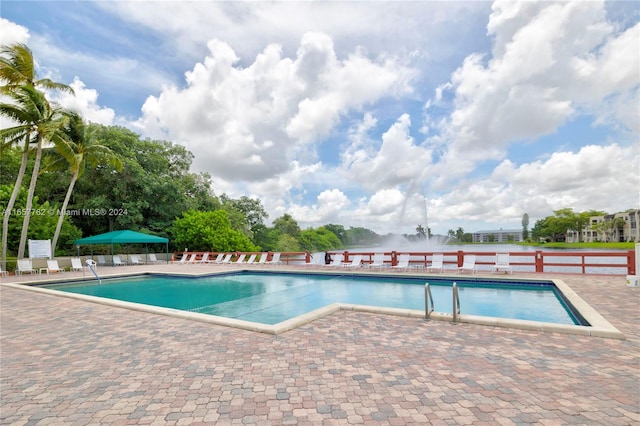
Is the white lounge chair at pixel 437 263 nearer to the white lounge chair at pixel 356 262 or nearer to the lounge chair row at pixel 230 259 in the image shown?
the white lounge chair at pixel 356 262

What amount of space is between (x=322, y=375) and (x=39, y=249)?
18698 mm

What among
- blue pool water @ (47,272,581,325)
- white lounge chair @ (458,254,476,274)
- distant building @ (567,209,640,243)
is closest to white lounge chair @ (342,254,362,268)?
blue pool water @ (47,272,581,325)

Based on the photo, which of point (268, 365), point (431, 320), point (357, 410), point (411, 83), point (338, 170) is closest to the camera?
point (357, 410)

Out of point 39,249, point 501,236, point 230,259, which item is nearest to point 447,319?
point 230,259

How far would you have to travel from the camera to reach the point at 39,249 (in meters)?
16.4

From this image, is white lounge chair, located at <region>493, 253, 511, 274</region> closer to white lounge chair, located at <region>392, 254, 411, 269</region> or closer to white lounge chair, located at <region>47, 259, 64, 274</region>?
white lounge chair, located at <region>392, 254, 411, 269</region>

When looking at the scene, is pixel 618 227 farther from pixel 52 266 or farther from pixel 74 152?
pixel 52 266

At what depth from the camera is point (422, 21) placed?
446 inches

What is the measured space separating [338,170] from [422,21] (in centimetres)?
1318

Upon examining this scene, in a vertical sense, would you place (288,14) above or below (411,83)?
above

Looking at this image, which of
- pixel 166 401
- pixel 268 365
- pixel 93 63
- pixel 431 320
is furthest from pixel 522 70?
pixel 93 63

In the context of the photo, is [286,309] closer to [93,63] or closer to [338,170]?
[93,63]

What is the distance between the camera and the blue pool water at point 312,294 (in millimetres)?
7715

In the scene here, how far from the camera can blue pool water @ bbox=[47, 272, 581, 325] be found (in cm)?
771
